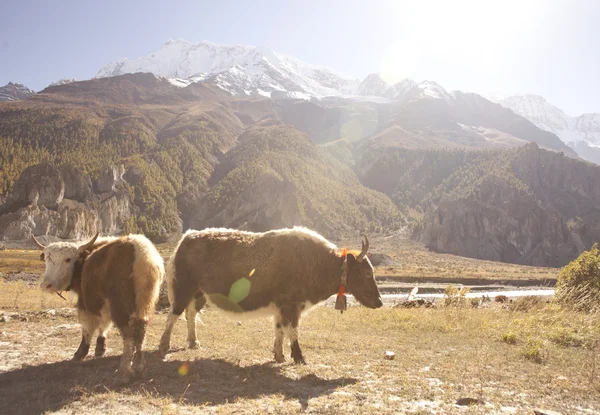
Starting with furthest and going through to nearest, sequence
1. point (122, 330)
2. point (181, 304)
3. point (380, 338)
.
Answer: point (380, 338)
point (181, 304)
point (122, 330)

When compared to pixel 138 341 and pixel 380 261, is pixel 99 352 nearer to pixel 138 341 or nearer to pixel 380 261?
pixel 138 341

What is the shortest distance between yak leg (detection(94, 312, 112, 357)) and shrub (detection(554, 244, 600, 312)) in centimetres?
1454

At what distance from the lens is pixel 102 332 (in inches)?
302

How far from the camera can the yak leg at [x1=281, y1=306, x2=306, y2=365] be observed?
779cm

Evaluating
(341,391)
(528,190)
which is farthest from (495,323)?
(528,190)

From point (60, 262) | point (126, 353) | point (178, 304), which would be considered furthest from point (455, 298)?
point (60, 262)

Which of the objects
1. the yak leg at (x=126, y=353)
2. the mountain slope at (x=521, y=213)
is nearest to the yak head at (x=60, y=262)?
the yak leg at (x=126, y=353)

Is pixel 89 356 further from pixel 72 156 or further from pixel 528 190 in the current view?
pixel 528 190

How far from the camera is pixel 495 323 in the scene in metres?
11.9

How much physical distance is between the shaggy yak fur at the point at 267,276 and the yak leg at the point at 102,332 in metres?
1.12

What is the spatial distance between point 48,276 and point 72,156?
163357 millimetres

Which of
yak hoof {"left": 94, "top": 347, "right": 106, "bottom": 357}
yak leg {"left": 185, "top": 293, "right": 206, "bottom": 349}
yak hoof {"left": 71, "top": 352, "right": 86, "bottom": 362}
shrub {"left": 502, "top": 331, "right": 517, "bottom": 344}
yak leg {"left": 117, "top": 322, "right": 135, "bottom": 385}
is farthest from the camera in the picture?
shrub {"left": 502, "top": 331, "right": 517, "bottom": 344}

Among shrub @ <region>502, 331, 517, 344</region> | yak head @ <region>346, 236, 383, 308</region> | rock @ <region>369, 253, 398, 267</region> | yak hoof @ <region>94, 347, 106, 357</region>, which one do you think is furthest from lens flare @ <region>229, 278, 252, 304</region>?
rock @ <region>369, 253, 398, 267</region>

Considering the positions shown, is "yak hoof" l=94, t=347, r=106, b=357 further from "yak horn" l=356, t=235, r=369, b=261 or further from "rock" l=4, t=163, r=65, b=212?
"rock" l=4, t=163, r=65, b=212
